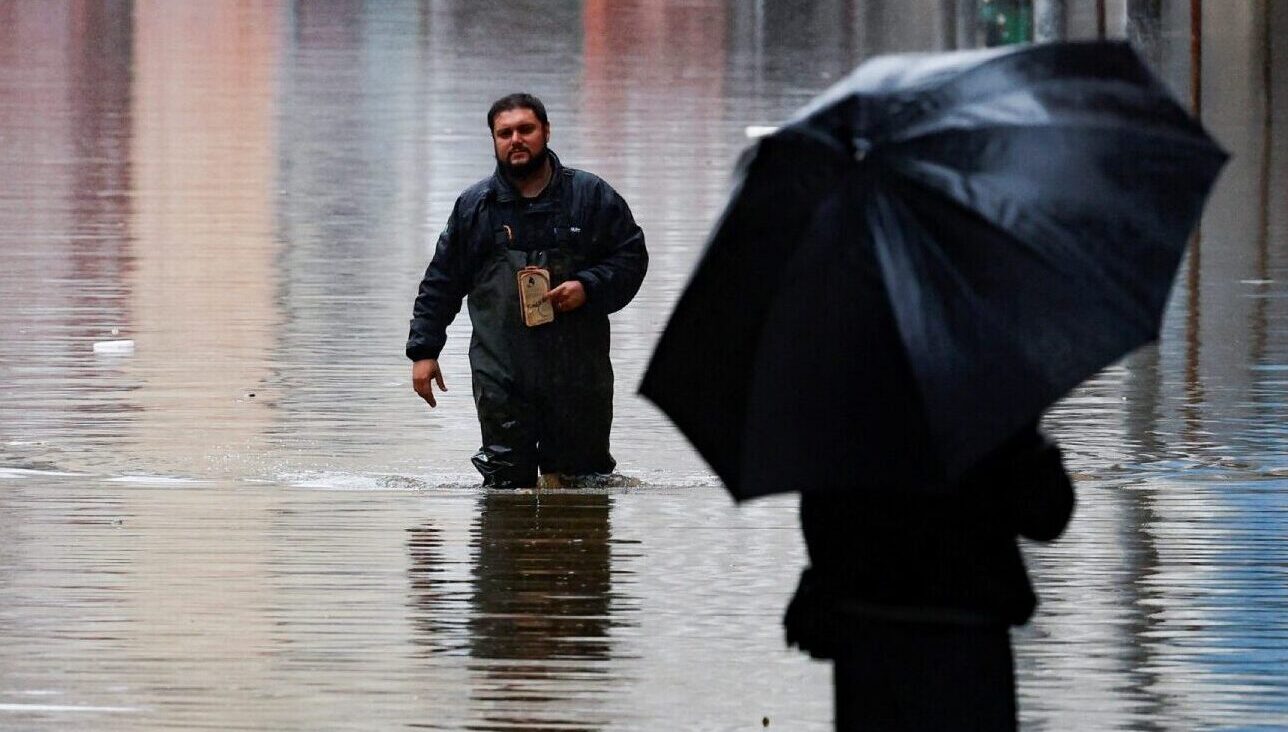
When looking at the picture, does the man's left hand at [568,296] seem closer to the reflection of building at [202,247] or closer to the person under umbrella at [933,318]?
the reflection of building at [202,247]

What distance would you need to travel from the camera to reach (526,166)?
900 centimetres

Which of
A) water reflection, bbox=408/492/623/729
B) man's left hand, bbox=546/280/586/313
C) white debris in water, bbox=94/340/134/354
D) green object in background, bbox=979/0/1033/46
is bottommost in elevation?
water reflection, bbox=408/492/623/729

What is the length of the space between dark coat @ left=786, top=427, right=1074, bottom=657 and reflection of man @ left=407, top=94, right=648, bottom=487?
5025 millimetres

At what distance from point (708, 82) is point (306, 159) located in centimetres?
825

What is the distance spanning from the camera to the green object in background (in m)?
32.2

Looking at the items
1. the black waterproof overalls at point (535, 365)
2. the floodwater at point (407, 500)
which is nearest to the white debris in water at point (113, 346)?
the floodwater at point (407, 500)

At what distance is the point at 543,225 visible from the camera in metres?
9.18

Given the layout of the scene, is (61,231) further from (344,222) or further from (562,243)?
(562,243)

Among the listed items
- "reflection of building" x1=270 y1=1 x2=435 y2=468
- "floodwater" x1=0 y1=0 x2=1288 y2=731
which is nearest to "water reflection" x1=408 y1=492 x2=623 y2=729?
"floodwater" x1=0 y1=0 x2=1288 y2=731

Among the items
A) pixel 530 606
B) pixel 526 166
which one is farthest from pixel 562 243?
pixel 530 606

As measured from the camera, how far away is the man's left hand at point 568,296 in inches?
357

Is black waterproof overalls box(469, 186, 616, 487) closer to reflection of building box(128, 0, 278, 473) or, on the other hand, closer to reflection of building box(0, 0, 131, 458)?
reflection of building box(128, 0, 278, 473)

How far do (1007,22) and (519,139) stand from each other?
24.4 meters

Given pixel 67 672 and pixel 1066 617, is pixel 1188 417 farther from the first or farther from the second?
pixel 67 672
